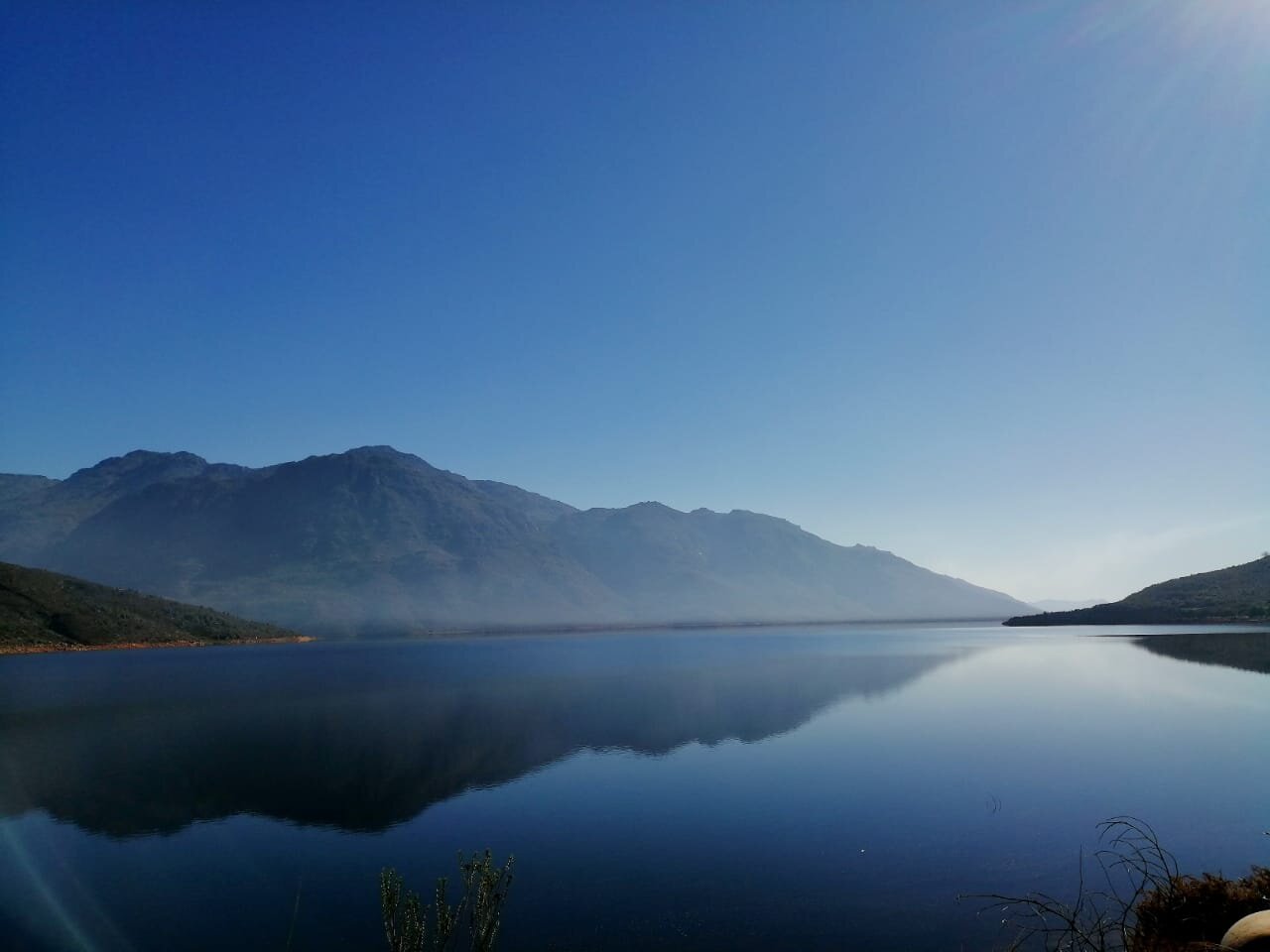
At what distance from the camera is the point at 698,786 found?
24.0 metres

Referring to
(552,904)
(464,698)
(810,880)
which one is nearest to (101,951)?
(552,904)

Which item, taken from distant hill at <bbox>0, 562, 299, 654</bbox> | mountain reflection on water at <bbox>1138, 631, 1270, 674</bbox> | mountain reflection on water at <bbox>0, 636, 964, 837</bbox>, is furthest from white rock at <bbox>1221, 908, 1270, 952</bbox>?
distant hill at <bbox>0, 562, 299, 654</bbox>

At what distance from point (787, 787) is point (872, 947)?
37.9 ft

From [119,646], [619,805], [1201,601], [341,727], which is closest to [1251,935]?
[619,805]

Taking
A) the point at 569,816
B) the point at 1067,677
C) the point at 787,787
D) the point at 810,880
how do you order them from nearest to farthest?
1. the point at 810,880
2. the point at 569,816
3. the point at 787,787
4. the point at 1067,677

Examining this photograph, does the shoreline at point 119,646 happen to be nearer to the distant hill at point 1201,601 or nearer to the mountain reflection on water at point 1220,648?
the mountain reflection on water at point 1220,648

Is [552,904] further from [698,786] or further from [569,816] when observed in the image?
[698,786]

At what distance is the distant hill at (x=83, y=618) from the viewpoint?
304 ft

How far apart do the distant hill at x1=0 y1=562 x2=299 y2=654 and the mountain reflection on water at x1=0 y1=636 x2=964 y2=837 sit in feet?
92.3

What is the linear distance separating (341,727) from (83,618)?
9097cm

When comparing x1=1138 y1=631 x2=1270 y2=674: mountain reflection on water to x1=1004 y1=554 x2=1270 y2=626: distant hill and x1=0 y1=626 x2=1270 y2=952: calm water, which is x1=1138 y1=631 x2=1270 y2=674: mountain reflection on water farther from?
x1=1004 y1=554 x2=1270 y2=626: distant hill

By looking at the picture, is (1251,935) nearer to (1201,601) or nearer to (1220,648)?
(1220,648)

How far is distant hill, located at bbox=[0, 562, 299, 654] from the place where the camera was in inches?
3644

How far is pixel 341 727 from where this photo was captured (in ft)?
119
